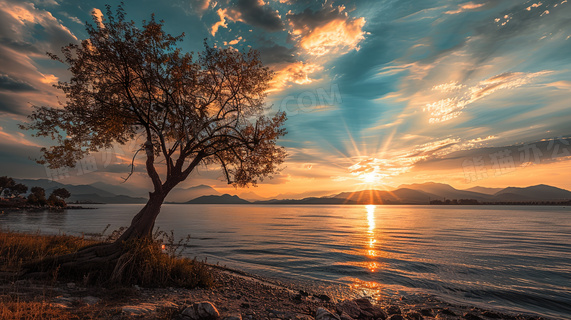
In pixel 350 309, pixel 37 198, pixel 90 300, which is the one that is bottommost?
pixel 350 309

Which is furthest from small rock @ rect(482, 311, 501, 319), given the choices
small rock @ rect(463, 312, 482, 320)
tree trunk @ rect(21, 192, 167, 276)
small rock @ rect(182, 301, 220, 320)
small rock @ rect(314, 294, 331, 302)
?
tree trunk @ rect(21, 192, 167, 276)

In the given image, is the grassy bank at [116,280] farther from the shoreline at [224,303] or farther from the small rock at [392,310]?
the small rock at [392,310]

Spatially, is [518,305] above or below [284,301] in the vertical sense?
below

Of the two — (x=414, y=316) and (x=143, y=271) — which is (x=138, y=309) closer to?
(x=143, y=271)

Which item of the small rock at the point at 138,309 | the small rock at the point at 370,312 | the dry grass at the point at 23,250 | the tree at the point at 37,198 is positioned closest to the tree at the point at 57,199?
the tree at the point at 37,198

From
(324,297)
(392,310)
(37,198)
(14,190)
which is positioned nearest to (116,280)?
(324,297)

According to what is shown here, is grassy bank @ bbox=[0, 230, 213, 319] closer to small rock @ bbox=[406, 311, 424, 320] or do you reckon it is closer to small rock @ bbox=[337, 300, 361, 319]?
small rock @ bbox=[337, 300, 361, 319]

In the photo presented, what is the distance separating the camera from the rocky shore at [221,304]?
750 cm

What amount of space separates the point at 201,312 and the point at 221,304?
2592mm

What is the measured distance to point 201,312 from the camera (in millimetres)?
7445

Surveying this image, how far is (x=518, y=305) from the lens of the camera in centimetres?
1399

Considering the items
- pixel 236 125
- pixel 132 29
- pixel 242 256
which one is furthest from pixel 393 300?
pixel 132 29

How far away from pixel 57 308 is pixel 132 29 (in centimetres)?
1363

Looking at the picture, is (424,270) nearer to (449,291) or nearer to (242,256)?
(449,291)
